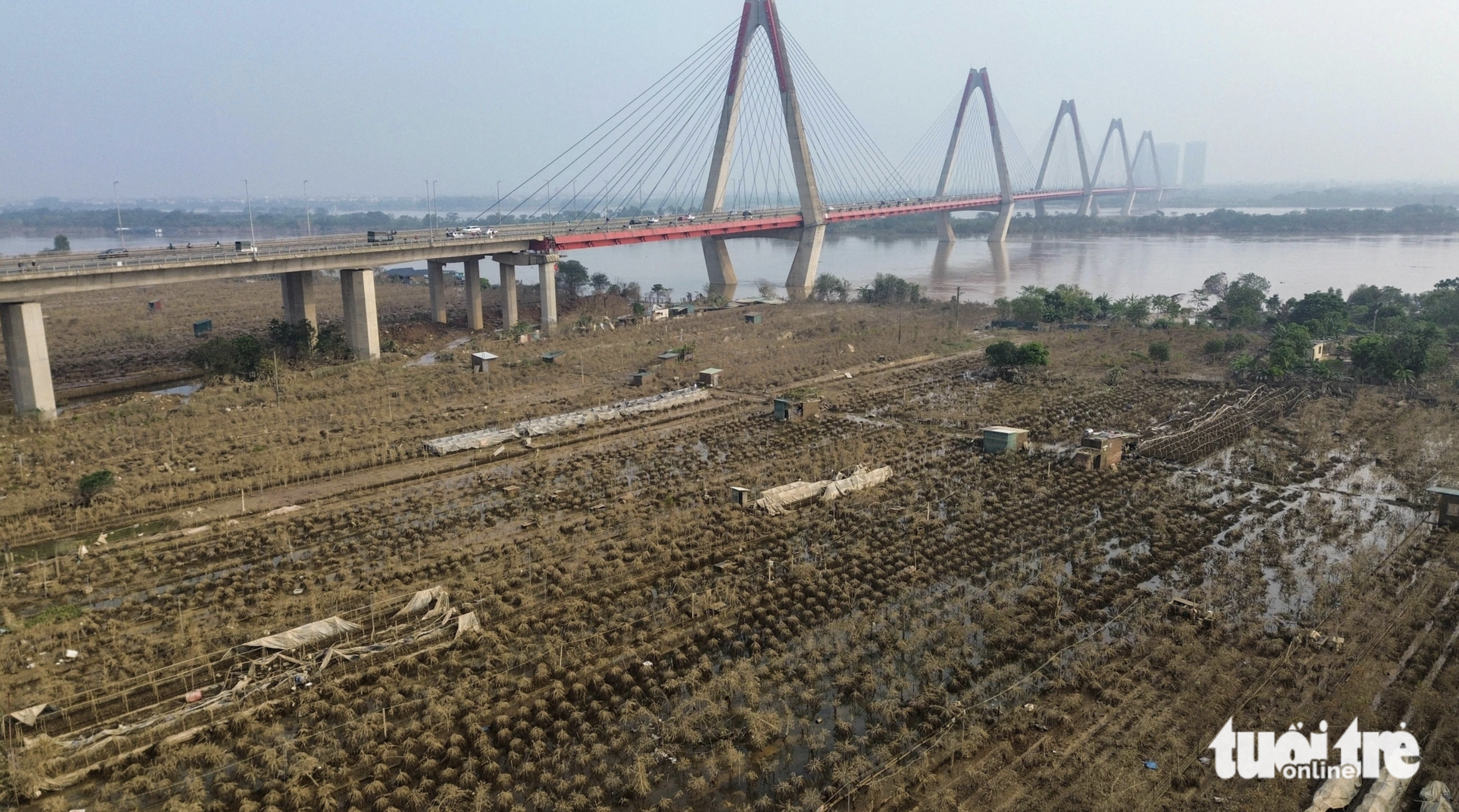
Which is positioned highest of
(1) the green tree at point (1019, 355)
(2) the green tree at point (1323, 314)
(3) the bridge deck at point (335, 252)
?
(3) the bridge deck at point (335, 252)

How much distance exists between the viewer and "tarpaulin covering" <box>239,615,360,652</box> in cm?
807

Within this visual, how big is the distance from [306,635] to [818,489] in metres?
6.41

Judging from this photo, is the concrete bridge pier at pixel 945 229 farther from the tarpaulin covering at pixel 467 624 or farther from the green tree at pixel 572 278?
the tarpaulin covering at pixel 467 624

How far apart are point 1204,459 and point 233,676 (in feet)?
42.7

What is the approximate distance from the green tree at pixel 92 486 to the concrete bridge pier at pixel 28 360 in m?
5.00

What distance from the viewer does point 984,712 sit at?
7332 mm

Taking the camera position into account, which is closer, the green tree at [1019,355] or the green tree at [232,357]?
the green tree at [232,357]

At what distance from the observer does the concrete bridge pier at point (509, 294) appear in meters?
26.5

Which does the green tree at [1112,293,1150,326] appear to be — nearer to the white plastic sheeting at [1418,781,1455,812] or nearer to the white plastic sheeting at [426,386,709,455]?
the white plastic sheeting at [426,386,709,455]

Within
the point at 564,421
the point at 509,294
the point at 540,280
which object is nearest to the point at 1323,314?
the point at 564,421

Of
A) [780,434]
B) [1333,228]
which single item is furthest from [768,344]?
[1333,228]

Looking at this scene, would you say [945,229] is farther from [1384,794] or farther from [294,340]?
[1384,794]

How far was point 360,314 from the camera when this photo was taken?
2197cm

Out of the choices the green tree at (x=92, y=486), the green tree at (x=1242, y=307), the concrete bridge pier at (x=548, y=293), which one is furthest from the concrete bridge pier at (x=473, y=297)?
the green tree at (x=1242, y=307)
